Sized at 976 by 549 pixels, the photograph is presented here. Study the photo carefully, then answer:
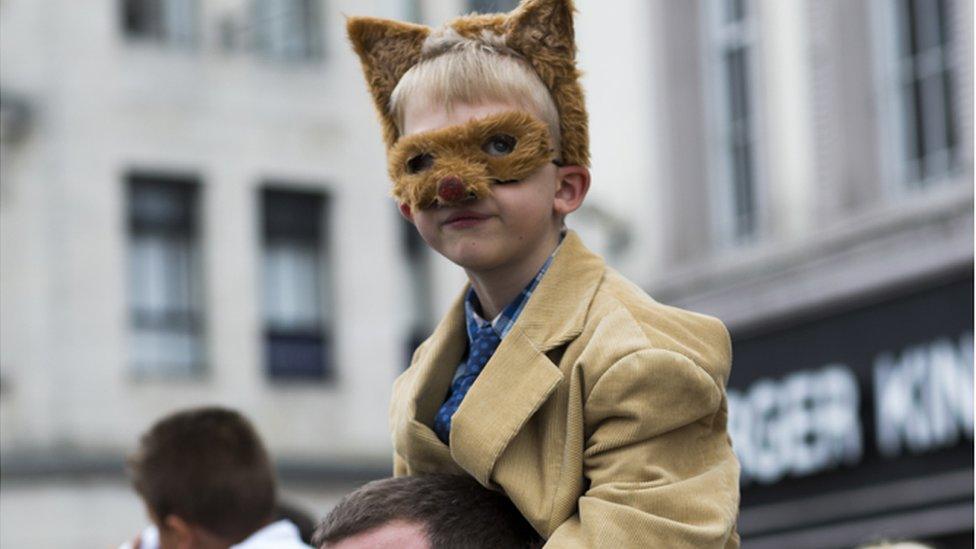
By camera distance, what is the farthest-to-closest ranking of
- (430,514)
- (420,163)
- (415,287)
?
1. (415,287)
2. (420,163)
3. (430,514)

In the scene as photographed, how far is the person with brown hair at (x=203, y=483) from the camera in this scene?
535 cm

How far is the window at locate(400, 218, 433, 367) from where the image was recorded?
26172 mm

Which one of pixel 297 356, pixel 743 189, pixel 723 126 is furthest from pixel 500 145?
pixel 297 356

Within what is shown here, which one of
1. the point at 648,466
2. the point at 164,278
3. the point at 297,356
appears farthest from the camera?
the point at 297,356

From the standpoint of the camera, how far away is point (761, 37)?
1822cm

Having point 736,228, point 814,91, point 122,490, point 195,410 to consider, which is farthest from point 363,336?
point 195,410

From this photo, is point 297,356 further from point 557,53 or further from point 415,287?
point 557,53

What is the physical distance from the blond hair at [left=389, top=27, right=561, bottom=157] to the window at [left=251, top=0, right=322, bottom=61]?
21.9m

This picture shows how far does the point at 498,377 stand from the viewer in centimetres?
323

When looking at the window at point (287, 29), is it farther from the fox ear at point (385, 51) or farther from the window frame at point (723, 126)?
the fox ear at point (385, 51)

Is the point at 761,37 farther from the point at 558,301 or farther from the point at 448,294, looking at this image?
the point at 558,301

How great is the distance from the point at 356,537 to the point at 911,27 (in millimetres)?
14272

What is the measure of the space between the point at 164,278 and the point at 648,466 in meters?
21.4

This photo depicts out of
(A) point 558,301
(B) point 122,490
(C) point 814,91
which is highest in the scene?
(C) point 814,91
